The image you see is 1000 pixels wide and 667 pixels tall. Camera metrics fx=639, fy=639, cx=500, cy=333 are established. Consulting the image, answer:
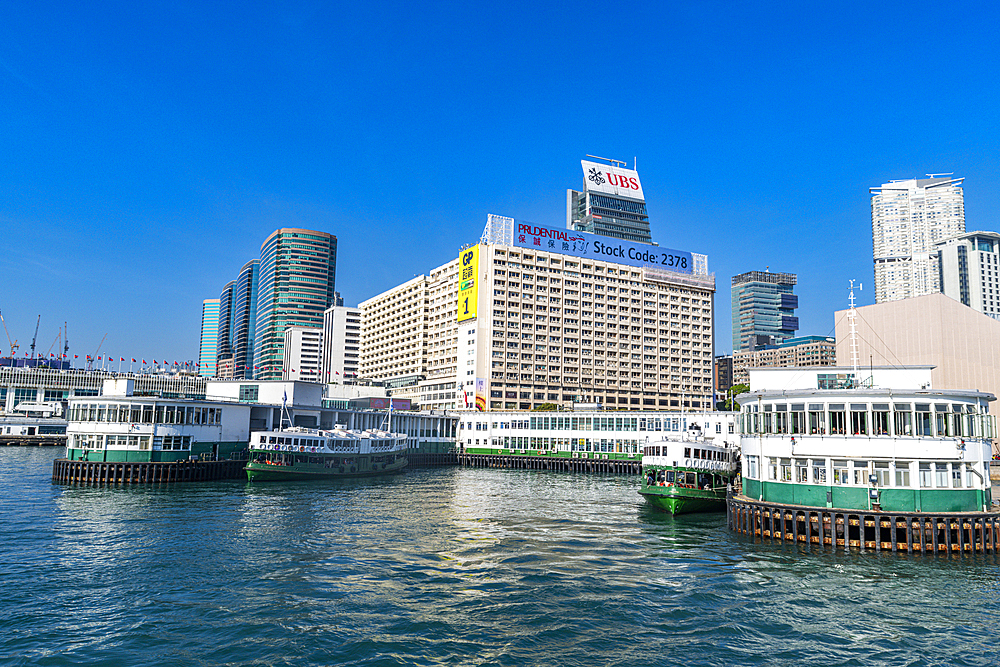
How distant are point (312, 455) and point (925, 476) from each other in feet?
237

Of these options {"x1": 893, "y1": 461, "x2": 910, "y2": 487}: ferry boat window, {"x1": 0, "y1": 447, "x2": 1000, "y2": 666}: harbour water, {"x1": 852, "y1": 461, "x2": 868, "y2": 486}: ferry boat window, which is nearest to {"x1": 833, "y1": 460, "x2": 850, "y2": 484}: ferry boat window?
{"x1": 852, "y1": 461, "x2": 868, "y2": 486}: ferry boat window

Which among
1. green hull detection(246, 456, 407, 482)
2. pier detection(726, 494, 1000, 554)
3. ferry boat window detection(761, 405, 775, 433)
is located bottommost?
green hull detection(246, 456, 407, 482)

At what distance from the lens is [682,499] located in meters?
61.7

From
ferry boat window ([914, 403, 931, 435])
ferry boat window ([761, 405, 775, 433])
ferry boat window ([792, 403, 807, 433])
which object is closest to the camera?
ferry boat window ([914, 403, 931, 435])

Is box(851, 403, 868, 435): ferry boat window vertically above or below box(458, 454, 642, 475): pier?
above

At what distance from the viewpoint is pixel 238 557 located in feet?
135

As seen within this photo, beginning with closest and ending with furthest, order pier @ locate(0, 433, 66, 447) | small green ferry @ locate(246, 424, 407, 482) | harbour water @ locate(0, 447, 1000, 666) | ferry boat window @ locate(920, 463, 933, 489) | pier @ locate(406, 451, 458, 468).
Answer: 1. harbour water @ locate(0, 447, 1000, 666)
2. ferry boat window @ locate(920, 463, 933, 489)
3. small green ferry @ locate(246, 424, 407, 482)
4. pier @ locate(406, 451, 458, 468)
5. pier @ locate(0, 433, 66, 447)

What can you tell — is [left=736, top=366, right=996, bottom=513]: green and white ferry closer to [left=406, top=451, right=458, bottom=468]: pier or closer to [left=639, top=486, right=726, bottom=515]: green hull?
[left=639, top=486, right=726, bottom=515]: green hull

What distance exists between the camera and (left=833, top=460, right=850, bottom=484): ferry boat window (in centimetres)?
4484

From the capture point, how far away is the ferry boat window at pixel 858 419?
45156 millimetres

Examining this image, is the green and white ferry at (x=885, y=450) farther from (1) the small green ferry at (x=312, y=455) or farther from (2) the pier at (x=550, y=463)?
(2) the pier at (x=550, y=463)

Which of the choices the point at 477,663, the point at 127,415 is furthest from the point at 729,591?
the point at 127,415

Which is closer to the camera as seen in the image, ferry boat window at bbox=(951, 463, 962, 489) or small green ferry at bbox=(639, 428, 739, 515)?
ferry boat window at bbox=(951, 463, 962, 489)

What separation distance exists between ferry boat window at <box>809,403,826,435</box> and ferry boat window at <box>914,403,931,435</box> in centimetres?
600
